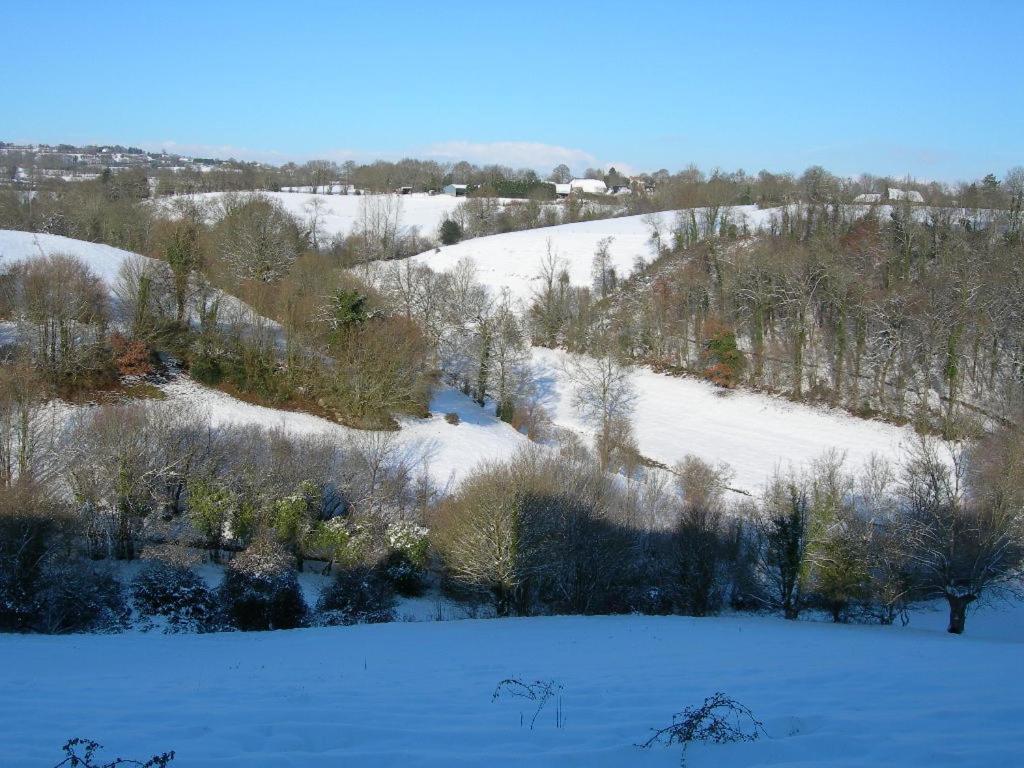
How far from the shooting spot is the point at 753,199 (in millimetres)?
84000

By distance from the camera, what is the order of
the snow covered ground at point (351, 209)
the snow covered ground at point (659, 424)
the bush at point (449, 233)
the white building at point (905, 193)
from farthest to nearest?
the snow covered ground at point (351, 209) < the bush at point (449, 233) < the white building at point (905, 193) < the snow covered ground at point (659, 424)

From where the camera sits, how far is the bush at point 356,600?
18219 mm

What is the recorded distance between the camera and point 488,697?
8227mm

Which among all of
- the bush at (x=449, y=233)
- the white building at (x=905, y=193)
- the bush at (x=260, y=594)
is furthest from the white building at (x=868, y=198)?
the bush at (x=260, y=594)

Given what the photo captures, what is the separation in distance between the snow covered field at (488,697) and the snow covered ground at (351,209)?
6980cm

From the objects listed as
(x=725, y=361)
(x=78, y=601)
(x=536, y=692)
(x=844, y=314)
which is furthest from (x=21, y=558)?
(x=844, y=314)

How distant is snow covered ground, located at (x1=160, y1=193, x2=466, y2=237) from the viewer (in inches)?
3280

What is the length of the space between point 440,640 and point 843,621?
13328 millimetres

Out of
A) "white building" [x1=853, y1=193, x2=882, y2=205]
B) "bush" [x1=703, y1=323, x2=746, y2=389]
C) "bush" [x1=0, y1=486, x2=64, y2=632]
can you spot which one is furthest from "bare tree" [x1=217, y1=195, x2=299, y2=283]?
"white building" [x1=853, y1=193, x2=882, y2=205]

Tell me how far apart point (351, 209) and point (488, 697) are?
89.8 metres

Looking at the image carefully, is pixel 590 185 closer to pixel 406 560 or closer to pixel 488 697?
pixel 406 560

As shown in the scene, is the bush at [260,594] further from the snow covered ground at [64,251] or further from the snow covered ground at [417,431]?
the snow covered ground at [64,251]

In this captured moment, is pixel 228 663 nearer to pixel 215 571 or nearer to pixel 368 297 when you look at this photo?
pixel 215 571

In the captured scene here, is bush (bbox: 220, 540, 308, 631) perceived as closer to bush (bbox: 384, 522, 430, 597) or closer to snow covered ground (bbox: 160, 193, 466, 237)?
bush (bbox: 384, 522, 430, 597)
